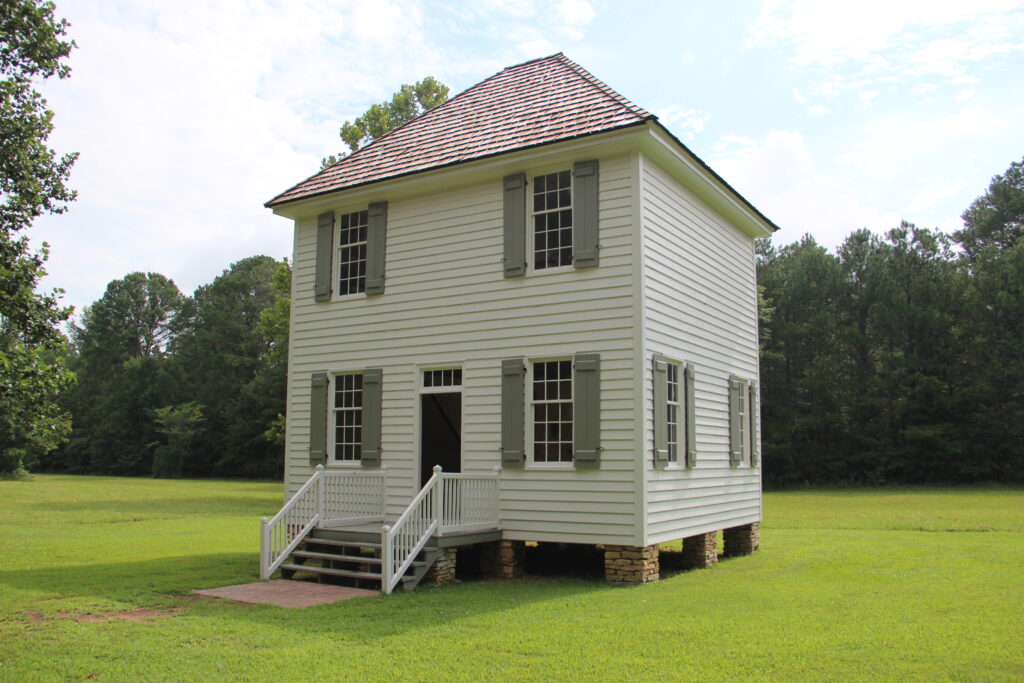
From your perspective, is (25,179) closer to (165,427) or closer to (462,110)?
(462,110)

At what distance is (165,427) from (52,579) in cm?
5224

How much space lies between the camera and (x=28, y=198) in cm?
1409

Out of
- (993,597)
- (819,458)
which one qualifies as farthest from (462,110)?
(819,458)

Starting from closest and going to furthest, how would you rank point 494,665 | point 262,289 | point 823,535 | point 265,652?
point 494,665 → point 265,652 → point 823,535 → point 262,289

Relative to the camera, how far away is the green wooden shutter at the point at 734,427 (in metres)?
14.3

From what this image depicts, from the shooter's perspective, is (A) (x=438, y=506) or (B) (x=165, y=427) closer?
(A) (x=438, y=506)

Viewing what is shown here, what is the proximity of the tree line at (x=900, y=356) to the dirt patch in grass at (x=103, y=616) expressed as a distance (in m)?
36.8

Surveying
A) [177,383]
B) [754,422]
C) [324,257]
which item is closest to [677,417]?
[754,422]

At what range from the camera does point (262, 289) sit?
65000 millimetres

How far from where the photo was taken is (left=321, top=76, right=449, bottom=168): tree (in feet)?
94.7

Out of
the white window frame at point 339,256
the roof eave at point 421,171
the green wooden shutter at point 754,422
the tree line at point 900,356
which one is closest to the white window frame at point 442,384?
the white window frame at point 339,256

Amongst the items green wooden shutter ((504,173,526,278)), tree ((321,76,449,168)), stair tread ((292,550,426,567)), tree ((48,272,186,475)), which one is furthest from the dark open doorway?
tree ((48,272,186,475))

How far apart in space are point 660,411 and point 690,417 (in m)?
1.41

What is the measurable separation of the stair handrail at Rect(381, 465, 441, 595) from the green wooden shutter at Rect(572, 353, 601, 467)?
197 cm
